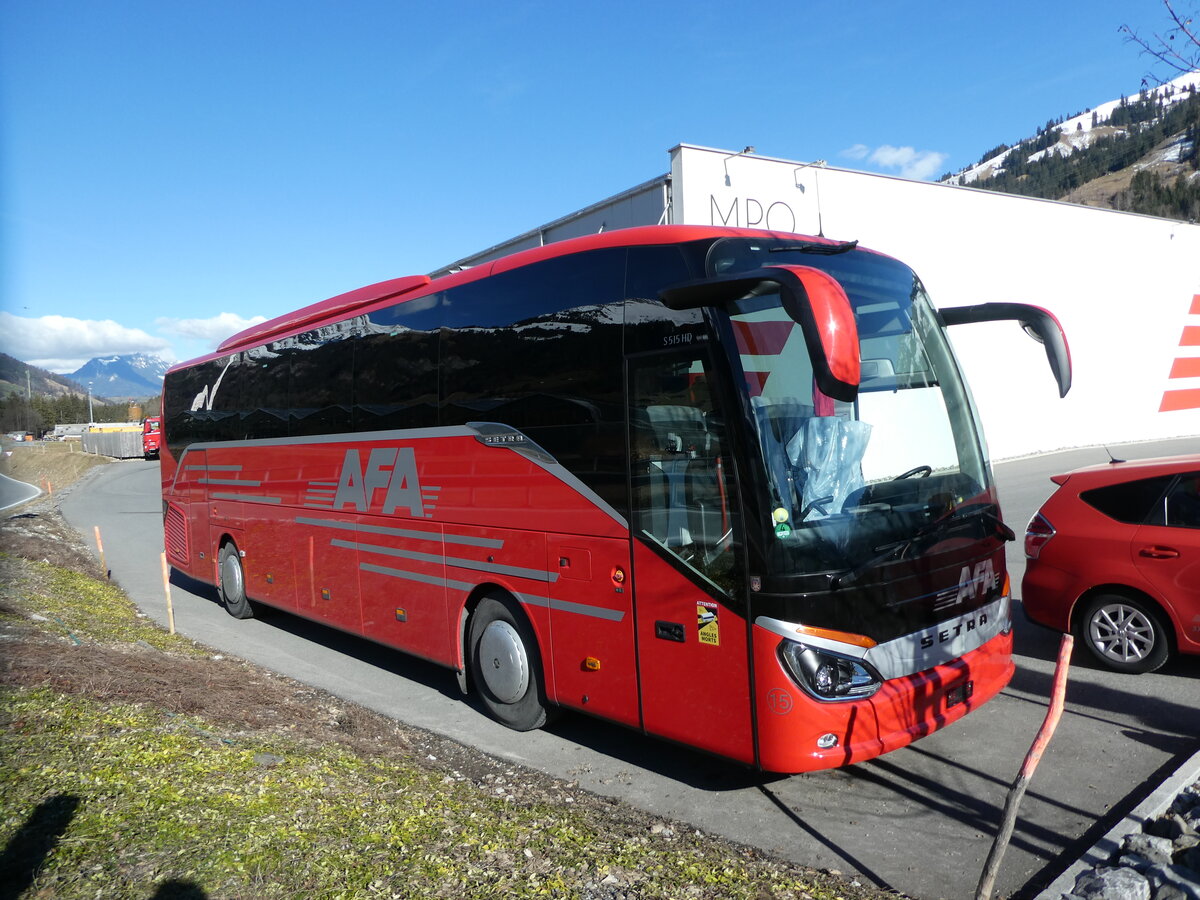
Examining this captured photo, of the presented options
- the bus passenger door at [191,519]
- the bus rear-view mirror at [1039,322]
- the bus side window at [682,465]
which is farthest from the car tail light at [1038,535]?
the bus passenger door at [191,519]

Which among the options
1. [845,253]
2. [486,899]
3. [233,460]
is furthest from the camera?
[233,460]

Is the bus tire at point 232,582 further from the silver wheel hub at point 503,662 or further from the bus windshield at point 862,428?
the bus windshield at point 862,428

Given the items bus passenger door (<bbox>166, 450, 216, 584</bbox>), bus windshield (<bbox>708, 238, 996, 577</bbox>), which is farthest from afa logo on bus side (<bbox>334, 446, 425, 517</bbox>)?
bus passenger door (<bbox>166, 450, 216, 584</bbox>)

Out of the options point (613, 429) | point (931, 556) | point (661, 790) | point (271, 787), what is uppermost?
point (613, 429)

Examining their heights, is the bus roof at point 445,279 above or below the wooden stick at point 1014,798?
above

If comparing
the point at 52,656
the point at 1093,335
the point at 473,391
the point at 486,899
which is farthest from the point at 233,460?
the point at 1093,335

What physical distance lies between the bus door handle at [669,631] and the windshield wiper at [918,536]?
957 mm

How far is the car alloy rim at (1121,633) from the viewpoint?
6957 mm

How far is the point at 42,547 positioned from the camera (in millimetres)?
17125

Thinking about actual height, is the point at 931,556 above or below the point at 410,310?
below

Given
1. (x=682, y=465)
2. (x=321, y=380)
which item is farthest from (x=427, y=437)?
(x=682, y=465)

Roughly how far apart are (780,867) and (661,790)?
137 cm

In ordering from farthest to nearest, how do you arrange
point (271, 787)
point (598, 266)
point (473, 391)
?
point (473, 391), point (598, 266), point (271, 787)

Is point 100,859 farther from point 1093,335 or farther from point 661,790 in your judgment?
point 1093,335
